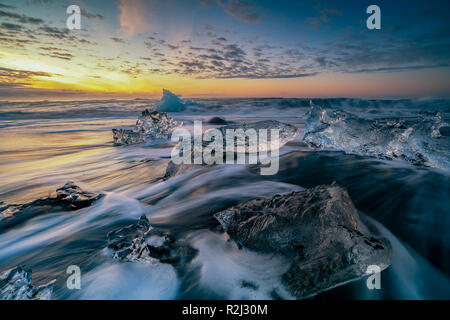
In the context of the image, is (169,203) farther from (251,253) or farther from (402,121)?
(402,121)

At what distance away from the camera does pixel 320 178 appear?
3.60 m

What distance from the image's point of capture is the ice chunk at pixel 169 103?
19047 millimetres

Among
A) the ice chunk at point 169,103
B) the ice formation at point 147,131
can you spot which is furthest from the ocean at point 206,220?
the ice chunk at point 169,103

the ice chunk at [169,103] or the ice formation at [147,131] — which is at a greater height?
the ice chunk at [169,103]

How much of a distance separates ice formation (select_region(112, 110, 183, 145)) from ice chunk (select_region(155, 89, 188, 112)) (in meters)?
11.3

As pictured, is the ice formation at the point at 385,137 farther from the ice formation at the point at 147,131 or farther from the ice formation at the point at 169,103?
the ice formation at the point at 169,103

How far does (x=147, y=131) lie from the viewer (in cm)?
825

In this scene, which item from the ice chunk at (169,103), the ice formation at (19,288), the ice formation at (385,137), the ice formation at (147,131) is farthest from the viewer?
the ice chunk at (169,103)

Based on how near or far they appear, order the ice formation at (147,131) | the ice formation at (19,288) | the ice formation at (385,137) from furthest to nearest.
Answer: the ice formation at (147,131), the ice formation at (385,137), the ice formation at (19,288)

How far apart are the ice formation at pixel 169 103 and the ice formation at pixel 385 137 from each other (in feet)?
54.7

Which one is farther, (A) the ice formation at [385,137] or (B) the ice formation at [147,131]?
(B) the ice formation at [147,131]

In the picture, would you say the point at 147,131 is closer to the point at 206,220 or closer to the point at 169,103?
the point at 206,220
